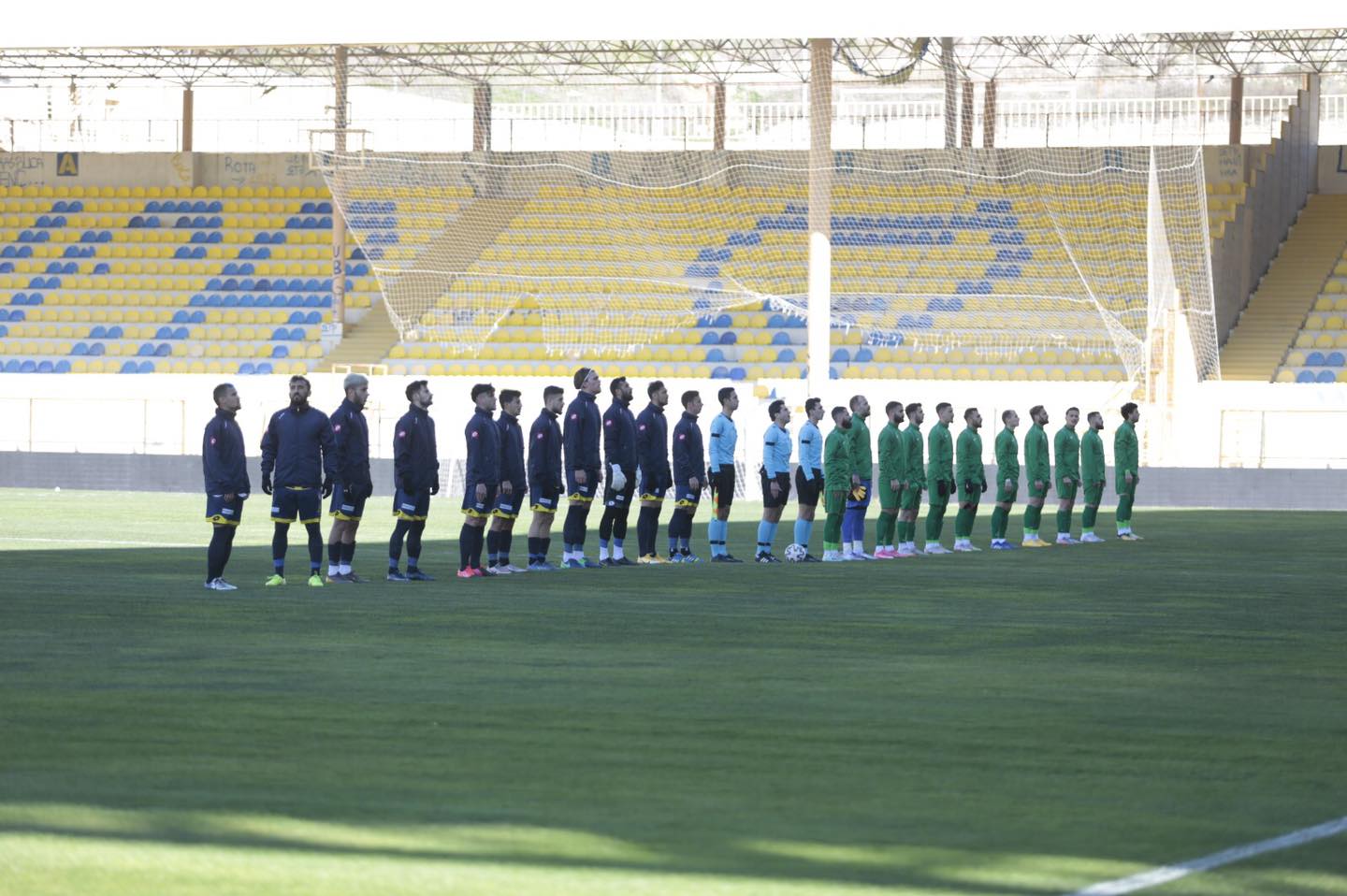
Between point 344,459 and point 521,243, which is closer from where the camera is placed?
point 344,459

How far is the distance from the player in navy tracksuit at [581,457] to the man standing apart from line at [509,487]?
534 millimetres

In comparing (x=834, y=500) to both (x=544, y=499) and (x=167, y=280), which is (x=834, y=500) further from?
(x=167, y=280)

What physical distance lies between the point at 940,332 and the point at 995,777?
30244 millimetres

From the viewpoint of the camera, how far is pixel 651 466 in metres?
19.4

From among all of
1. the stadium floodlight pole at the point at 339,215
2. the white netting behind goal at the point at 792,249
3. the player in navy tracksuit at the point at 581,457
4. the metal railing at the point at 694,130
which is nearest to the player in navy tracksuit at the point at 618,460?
the player in navy tracksuit at the point at 581,457

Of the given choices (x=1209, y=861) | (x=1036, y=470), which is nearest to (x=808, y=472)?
(x=1036, y=470)

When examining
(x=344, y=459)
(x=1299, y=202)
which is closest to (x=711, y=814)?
(x=344, y=459)

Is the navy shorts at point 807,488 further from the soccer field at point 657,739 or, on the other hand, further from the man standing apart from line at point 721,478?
the soccer field at point 657,739

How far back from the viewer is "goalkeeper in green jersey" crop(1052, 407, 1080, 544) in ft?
78.8

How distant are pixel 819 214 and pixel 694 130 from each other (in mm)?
22936

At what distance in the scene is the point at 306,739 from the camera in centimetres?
846

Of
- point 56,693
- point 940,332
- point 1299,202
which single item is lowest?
point 56,693

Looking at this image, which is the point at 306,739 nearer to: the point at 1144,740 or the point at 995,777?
the point at 995,777

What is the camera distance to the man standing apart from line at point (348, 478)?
16.3 meters
